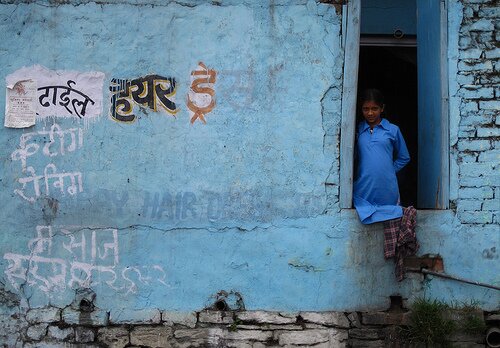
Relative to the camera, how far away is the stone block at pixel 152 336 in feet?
15.5

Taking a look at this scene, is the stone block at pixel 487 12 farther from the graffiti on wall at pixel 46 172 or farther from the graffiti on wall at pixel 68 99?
the graffiti on wall at pixel 46 172

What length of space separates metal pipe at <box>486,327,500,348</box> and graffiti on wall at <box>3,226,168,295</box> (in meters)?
2.30

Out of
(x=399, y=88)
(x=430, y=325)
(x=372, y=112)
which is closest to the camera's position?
(x=430, y=325)

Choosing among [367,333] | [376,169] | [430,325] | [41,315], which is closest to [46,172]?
[41,315]

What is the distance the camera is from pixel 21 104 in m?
4.79

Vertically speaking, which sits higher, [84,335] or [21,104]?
[21,104]

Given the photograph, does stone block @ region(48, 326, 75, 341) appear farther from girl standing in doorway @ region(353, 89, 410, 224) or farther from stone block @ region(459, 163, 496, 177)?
stone block @ region(459, 163, 496, 177)

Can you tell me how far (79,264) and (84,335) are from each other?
0.51 m

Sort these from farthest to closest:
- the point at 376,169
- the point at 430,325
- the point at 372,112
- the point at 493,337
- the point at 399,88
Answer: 1. the point at 399,88
2. the point at 372,112
3. the point at 376,169
4. the point at 493,337
5. the point at 430,325

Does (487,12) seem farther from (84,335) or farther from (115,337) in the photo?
(84,335)

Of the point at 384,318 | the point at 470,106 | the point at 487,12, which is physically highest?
the point at 487,12

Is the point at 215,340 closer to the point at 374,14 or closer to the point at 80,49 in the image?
the point at 80,49

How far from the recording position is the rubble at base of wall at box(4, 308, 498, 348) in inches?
187

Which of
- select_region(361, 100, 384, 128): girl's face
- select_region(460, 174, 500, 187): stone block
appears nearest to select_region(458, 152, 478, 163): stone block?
select_region(460, 174, 500, 187): stone block
